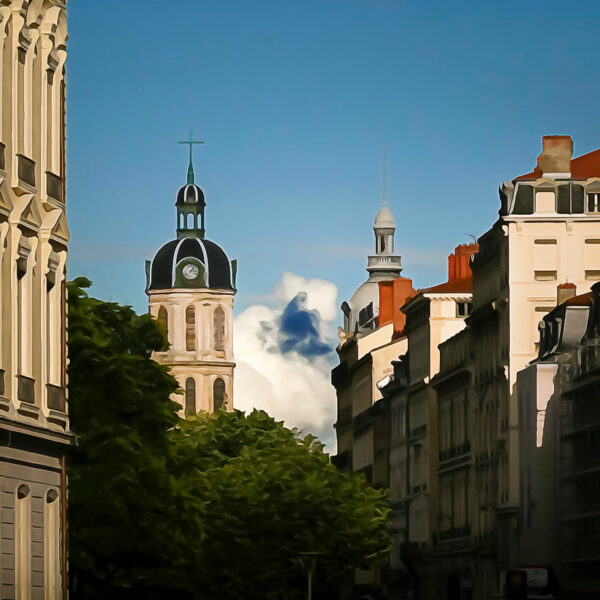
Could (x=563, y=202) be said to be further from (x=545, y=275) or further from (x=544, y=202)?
(x=545, y=275)

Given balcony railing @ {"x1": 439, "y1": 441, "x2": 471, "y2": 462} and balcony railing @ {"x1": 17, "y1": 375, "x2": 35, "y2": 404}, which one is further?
balcony railing @ {"x1": 439, "y1": 441, "x2": 471, "y2": 462}

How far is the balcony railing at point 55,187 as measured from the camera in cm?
4591

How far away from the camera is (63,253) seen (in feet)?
153

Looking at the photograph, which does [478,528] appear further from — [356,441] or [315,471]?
[356,441]

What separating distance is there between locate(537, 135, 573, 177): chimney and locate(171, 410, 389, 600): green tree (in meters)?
17.4

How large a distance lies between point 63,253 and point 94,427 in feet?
→ 49.1

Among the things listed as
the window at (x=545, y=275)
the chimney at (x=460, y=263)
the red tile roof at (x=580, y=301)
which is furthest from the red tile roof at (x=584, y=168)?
the chimney at (x=460, y=263)

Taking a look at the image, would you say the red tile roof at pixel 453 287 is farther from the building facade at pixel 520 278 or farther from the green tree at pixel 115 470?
the green tree at pixel 115 470

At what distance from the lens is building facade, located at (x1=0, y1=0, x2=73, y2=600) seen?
42.5 meters

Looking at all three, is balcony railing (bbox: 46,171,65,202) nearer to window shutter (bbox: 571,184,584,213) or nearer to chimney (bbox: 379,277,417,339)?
window shutter (bbox: 571,184,584,213)

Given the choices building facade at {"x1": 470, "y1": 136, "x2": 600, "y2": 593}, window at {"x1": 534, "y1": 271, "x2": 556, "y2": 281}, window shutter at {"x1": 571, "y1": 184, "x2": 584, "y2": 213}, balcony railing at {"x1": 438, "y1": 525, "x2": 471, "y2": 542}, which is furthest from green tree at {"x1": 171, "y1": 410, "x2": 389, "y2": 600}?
window shutter at {"x1": 571, "y1": 184, "x2": 584, "y2": 213}

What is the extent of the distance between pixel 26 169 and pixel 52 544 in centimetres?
673

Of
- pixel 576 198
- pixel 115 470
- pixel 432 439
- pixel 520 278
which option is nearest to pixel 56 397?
pixel 115 470

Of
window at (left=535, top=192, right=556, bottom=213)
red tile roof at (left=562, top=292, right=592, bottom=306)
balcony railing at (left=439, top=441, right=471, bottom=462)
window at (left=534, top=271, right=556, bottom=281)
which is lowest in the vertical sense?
balcony railing at (left=439, top=441, right=471, bottom=462)
